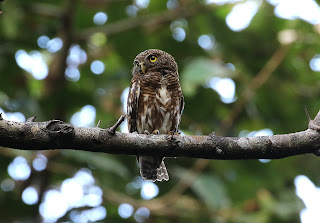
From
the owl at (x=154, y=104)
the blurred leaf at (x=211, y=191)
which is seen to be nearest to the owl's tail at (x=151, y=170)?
the owl at (x=154, y=104)

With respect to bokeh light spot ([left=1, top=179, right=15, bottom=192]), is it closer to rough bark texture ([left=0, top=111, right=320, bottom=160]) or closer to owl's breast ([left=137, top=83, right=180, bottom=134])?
owl's breast ([left=137, top=83, right=180, bottom=134])

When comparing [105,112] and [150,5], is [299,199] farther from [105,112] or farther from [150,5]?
[150,5]

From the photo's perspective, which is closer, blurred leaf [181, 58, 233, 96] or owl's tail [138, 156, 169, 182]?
owl's tail [138, 156, 169, 182]

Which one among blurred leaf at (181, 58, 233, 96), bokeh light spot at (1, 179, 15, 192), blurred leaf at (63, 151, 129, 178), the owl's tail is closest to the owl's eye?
blurred leaf at (181, 58, 233, 96)

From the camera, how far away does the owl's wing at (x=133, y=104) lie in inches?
190

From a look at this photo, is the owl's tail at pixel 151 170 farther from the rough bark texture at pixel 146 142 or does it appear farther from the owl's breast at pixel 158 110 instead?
the rough bark texture at pixel 146 142

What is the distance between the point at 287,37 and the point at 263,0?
2.03 feet

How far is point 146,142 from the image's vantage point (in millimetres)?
2990

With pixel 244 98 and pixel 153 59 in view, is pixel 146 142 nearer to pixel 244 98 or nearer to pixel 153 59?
pixel 153 59

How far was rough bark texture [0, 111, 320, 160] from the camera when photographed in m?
2.78

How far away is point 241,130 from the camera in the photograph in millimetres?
7391

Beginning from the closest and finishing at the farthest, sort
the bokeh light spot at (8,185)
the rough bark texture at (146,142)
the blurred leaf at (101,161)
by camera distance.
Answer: the rough bark texture at (146,142) → the blurred leaf at (101,161) → the bokeh light spot at (8,185)

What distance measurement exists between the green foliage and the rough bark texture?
267cm

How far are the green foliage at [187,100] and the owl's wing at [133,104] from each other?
997 mm
